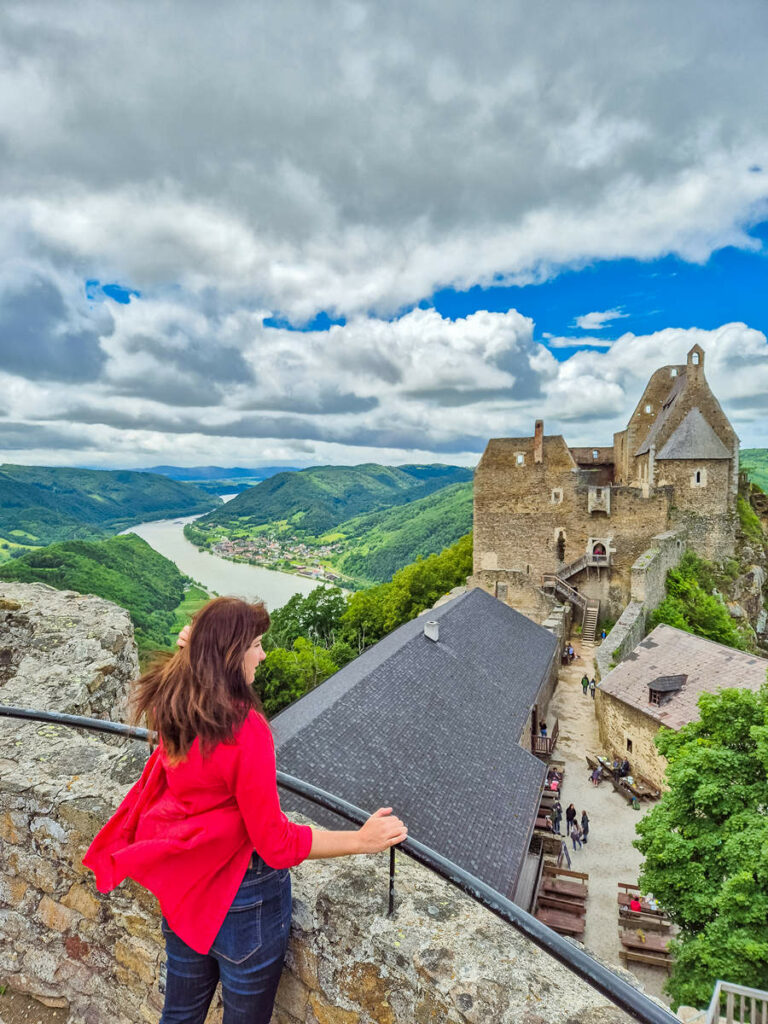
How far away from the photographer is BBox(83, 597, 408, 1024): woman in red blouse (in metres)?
2.02

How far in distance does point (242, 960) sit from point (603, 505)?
2574 centimetres

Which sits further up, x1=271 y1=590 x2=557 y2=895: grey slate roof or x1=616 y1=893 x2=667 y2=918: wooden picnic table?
x1=271 y1=590 x2=557 y2=895: grey slate roof

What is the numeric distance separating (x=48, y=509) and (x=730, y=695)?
227m

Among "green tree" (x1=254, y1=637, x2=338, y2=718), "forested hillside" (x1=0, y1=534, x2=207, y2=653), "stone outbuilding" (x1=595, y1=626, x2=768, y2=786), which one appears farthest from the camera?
"forested hillside" (x1=0, y1=534, x2=207, y2=653)

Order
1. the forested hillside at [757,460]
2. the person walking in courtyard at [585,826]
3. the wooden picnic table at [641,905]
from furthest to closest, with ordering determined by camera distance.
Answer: the forested hillside at [757,460] → the person walking in courtyard at [585,826] → the wooden picnic table at [641,905]

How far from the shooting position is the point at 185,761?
2.06 metres

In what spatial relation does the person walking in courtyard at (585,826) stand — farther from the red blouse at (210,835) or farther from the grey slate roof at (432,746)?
the red blouse at (210,835)

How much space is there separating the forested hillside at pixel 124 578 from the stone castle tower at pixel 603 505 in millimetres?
31632

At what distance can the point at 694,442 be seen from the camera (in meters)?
24.7

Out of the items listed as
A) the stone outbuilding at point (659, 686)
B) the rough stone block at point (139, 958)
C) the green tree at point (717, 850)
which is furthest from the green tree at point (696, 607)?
the rough stone block at point (139, 958)

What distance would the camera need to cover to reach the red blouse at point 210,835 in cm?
202

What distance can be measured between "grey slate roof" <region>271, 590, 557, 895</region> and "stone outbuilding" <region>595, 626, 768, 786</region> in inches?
112

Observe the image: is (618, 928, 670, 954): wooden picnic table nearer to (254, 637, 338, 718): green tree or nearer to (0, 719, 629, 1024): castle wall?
(0, 719, 629, 1024): castle wall

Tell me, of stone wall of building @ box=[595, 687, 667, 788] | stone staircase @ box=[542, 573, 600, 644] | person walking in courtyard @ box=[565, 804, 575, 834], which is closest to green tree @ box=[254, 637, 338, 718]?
stone staircase @ box=[542, 573, 600, 644]
